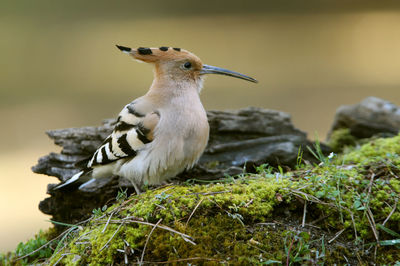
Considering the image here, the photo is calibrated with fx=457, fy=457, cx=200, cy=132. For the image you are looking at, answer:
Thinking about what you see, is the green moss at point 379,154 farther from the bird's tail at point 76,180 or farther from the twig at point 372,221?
the bird's tail at point 76,180

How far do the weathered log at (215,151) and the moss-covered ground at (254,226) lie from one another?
1.03 meters

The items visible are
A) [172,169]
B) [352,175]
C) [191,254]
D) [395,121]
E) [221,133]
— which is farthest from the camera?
[395,121]

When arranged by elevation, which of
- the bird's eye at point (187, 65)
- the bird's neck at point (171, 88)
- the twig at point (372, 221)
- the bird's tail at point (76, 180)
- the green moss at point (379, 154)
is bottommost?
the bird's tail at point (76, 180)

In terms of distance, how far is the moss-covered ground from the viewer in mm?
2131

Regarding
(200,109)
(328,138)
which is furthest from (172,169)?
(328,138)

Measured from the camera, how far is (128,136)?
323 centimetres

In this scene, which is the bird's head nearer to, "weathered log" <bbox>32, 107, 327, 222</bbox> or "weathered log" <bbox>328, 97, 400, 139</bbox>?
"weathered log" <bbox>32, 107, 327, 222</bbox>

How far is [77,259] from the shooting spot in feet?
7.54

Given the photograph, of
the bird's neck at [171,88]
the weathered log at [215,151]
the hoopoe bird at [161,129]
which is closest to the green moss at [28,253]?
the weathered log at [215,151]

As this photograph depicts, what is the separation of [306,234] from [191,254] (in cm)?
57

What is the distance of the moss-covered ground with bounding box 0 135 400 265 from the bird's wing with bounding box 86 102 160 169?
0.59 meters

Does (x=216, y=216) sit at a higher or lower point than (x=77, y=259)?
higher

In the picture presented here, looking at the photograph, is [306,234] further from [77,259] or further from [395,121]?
[395,121]

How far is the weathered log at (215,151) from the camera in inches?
145
